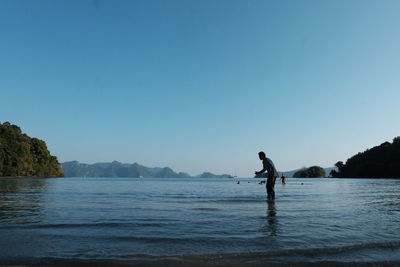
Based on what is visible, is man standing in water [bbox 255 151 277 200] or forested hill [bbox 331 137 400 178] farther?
forested hill [bbox 331 137 400 178]

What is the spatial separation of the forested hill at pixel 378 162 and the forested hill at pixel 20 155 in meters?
165

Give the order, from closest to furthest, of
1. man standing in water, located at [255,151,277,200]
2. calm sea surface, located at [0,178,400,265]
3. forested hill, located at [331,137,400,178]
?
calm sea surface, located at [0,178,400,265] → man standing in water, located at [255,151,277,200] → forested hill, located at [331,137,400,178]

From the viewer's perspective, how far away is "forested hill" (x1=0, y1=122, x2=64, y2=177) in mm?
130250

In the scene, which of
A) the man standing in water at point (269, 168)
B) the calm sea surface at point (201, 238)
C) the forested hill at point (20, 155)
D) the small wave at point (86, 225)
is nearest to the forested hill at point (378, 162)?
the man standing in water at point (269, 168)

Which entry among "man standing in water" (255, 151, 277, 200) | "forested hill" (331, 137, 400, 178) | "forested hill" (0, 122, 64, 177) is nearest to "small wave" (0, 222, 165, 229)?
"man standing in water" (255, 151, 277, 200)

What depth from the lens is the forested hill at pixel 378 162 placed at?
144 meters

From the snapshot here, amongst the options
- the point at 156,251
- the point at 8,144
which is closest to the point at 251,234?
the point at 156,251

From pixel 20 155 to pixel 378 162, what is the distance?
6646 inches

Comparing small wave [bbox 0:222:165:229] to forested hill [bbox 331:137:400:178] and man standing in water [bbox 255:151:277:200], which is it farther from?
forested hill [bbox 331:137:400:178]

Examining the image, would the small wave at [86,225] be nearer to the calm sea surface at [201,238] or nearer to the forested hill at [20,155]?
the calm sea surface at [201,238]

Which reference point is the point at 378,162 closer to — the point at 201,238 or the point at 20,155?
the point at 20,155

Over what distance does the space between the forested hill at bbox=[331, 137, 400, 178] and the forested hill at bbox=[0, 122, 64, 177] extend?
542ft

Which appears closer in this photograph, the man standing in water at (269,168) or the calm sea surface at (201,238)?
the calm sea surface at (201,238)

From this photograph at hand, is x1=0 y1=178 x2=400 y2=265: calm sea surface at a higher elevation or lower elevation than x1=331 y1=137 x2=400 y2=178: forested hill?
lower
